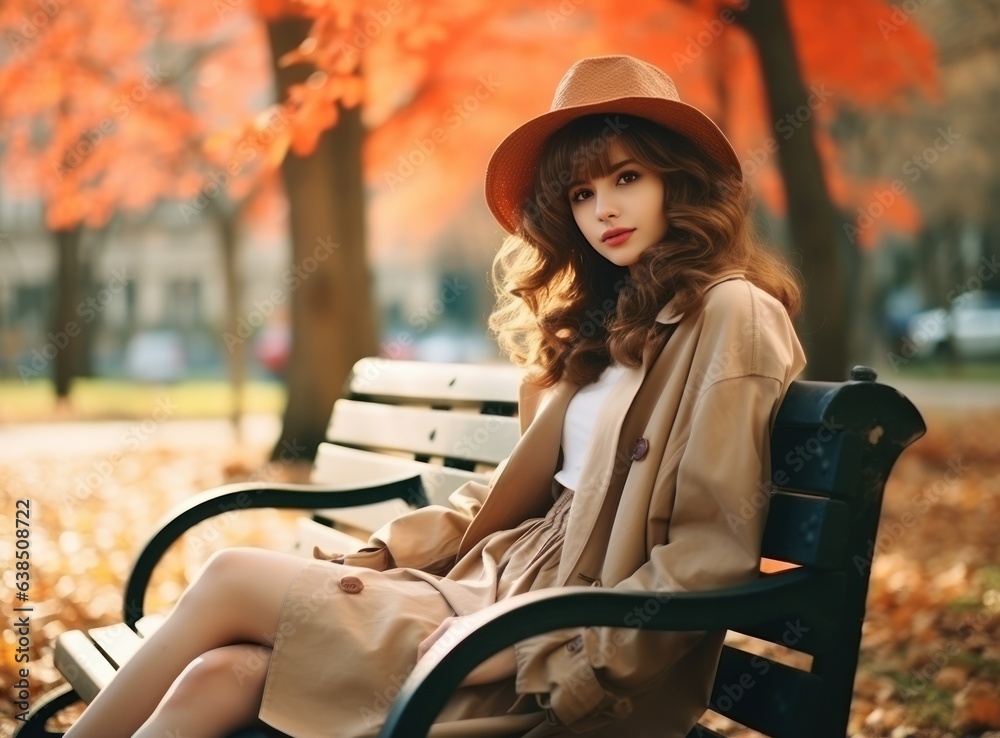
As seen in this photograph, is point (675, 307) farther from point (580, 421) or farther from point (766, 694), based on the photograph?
point (766, 694)

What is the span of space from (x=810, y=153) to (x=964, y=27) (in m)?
9.62

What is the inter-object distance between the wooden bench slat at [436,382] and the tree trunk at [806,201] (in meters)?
3.30

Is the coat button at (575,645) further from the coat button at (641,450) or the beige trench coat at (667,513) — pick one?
the coat button at (641,450)

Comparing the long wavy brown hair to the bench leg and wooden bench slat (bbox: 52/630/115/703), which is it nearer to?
wooden bench slat (bbox: 52/630/115/703)

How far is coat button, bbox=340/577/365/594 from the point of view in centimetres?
241

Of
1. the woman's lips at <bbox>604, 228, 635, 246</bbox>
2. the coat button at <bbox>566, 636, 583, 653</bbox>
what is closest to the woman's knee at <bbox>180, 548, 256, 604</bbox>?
the coat button at <bbox>566, 636, 583, 653</bbox>

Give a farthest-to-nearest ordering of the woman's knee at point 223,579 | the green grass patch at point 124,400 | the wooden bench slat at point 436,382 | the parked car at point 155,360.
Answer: the parked car at point 155,360 < the green grass patch at point 124,400 < the wooden bench slat at point 436,382 < the woman's knee at point 223,579

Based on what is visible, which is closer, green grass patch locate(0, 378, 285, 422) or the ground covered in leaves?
the ground covered in leaves

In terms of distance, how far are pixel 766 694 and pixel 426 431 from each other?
1691 millimetres

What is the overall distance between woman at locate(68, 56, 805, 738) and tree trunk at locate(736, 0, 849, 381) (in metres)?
3.79

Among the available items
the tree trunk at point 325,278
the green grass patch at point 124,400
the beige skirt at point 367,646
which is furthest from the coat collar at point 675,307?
the green grass patch at point 124,400

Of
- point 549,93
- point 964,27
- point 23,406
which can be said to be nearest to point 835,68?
point 549,93

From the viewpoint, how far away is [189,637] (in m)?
2.37

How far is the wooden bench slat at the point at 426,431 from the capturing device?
10.7 feet
